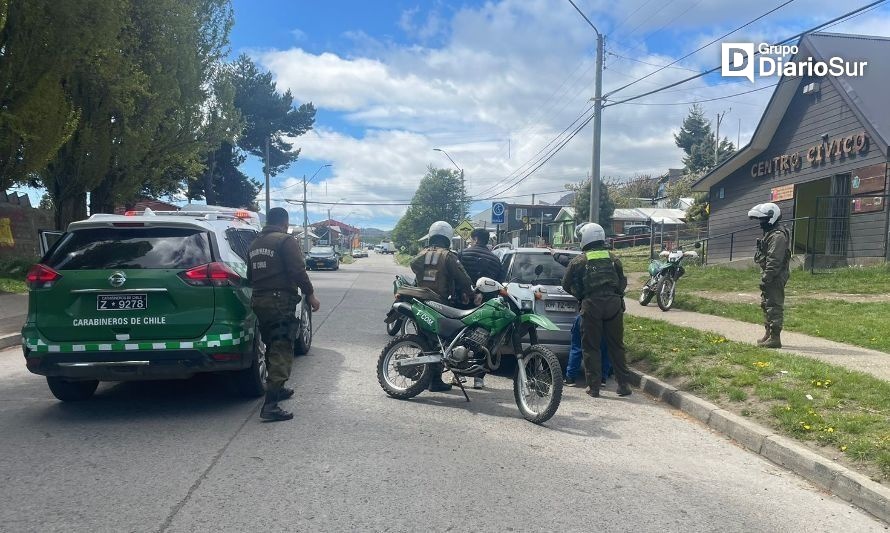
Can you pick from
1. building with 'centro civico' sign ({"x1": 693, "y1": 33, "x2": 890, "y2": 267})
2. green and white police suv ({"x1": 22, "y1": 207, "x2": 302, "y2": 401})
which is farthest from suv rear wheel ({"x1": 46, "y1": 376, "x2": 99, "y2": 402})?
building with 'centro civico' sign ({"x1": 693, "y1": 33, "x2": 890, "y2": 267})

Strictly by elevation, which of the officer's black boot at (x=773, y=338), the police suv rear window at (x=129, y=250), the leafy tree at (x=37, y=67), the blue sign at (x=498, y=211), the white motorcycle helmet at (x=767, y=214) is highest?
the leafy tree at (x=37, y=67)

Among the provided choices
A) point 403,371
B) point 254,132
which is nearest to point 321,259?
point 254,132

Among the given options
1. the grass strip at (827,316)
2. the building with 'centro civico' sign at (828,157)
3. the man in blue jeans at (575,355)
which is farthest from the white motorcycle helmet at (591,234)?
the building with 'centro civico' sign at (828,157)

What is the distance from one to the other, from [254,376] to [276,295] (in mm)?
1006

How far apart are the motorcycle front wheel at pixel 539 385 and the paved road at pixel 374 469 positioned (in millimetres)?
175

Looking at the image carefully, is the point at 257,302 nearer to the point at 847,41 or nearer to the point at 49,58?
the point at 49,58

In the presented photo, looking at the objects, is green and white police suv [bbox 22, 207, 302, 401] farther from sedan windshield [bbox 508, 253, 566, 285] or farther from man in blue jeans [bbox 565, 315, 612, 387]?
sedan windshield [bbox 508, 253, 566, 285]

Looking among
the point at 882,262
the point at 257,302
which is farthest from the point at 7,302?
the point at 882,262

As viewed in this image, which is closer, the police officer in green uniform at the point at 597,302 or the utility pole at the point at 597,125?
the police officer in green uniform at the point at 597,302

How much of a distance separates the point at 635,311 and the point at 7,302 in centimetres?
1344

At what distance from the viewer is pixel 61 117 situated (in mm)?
14125

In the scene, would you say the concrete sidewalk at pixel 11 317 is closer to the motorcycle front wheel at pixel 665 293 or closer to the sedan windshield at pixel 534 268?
the sedan windshield at pixel 534 268

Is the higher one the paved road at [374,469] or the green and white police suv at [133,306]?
the green and white police suv at [133,306]

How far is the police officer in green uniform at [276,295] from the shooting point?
5742mm
